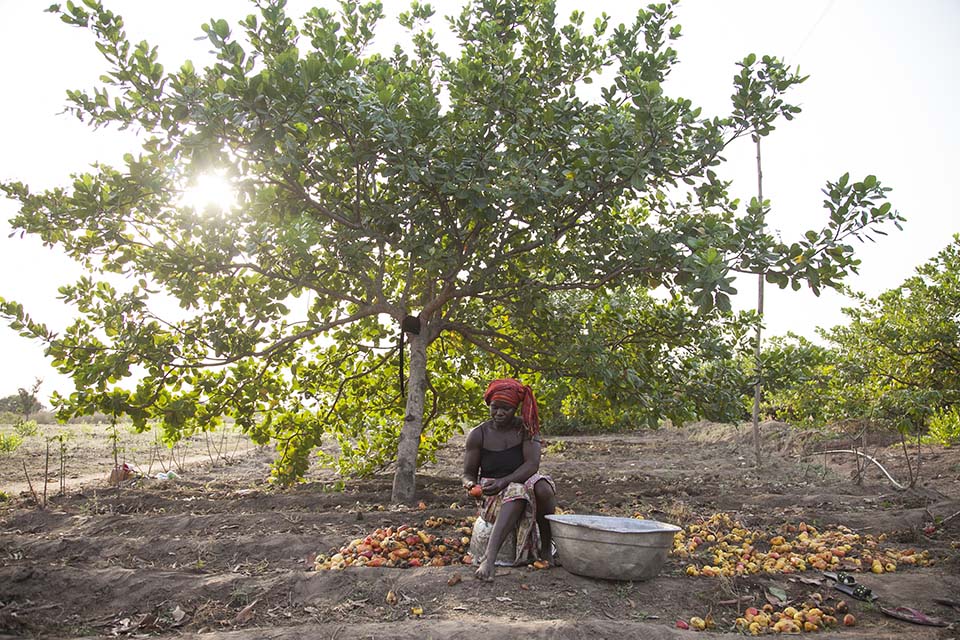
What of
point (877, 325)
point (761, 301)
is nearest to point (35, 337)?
point (761, 301)

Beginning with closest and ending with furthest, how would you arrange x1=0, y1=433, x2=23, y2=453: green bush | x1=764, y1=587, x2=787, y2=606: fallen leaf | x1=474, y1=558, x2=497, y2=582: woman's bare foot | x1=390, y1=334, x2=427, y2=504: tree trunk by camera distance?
x1=764, y1=587, x2=787, y2=606: fallen leaf, x1=474, y1=558, x2=497, y2=582: woman's bare foot, x1=390, y1=334, x2=427, y2=504: tree trunk, x1=0, y1=433, x2=23, y2=453: green bush

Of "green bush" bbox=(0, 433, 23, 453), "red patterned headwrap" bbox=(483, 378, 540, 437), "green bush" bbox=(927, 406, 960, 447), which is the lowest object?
"green bush" bbox=(927, 406, 960, 447)

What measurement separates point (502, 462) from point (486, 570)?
83 centimetres

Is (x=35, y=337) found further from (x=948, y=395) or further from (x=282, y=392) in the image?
(x=948, y=395)

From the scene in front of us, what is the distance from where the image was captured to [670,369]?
22.2 ft

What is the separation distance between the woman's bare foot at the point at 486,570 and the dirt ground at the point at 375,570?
5 centimetres

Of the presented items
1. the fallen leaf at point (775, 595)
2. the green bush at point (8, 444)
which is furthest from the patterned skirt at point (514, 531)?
the green bush at point (8, 444)

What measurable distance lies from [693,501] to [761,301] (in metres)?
3.24

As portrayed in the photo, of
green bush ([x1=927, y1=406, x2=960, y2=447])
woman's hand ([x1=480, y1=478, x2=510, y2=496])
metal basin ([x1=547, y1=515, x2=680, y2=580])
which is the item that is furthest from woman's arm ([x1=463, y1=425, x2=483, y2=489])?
green bush ([x1=927, y1=406, x2=960, y2=447])

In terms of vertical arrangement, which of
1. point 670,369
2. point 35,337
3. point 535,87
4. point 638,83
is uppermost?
point 535,87

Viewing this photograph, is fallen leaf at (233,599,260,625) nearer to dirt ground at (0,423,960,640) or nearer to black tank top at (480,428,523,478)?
dirt ground at (0,423,960,640)

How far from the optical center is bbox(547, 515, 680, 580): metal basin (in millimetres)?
4105

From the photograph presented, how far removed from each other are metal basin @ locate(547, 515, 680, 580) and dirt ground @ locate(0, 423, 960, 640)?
11cm

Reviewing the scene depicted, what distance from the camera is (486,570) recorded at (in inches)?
168
